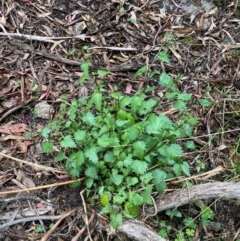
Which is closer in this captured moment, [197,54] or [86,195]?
[86,195]

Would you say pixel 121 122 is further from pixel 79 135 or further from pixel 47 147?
pixel 47 147

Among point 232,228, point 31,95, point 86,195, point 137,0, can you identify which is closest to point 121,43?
point 137,0

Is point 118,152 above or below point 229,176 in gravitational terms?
above

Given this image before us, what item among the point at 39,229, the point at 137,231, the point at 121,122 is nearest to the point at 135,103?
the point at 121,122

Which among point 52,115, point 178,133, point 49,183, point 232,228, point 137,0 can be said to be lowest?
point 232,228

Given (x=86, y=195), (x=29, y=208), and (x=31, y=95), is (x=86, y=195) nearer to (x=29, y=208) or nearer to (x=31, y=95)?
(x=29, y=208)

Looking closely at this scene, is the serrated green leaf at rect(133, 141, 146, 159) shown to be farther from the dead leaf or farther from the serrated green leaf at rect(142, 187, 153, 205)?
the dead leaf

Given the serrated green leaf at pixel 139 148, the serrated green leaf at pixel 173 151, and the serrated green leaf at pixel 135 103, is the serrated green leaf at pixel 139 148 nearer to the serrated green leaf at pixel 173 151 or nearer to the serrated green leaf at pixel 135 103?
the serrated green leaf at pixel 173 151

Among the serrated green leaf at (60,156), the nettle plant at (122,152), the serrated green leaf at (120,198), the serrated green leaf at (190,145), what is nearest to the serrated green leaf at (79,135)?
the nettle plant at (122,152)
